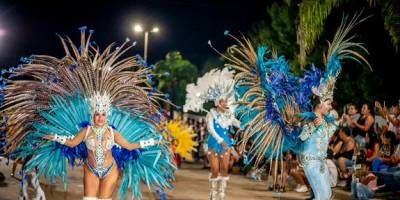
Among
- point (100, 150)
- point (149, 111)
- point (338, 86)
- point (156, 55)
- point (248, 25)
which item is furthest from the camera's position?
point (156, 55)

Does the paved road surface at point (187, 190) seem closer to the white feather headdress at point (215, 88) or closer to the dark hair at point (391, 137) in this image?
the dark hair at point (391, 137)

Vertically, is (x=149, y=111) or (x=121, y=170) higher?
(x=149, y=111)

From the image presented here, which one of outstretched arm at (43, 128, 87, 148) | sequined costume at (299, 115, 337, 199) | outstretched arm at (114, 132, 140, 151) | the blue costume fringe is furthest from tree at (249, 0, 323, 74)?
outstretched arm at (43, 128, 87, 148)

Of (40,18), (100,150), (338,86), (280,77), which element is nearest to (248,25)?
(40,18)

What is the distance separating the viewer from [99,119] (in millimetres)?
7629

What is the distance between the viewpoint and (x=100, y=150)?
756cm

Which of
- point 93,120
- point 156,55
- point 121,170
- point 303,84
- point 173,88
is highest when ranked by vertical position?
point 156,55

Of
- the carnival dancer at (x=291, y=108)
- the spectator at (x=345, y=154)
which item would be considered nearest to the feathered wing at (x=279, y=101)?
the carnival dancer at (x=291, y=108)

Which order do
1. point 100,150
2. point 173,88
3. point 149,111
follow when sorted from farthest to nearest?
1. point 173,88
2. point 149,111
3. point 100,150

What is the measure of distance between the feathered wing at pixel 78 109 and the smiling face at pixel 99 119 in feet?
0.75

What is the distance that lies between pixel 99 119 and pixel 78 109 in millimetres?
479

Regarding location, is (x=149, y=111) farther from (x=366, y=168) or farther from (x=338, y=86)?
(x=338, y=86)

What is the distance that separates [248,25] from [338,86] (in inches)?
589

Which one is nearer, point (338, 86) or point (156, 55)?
point (338, 86)
